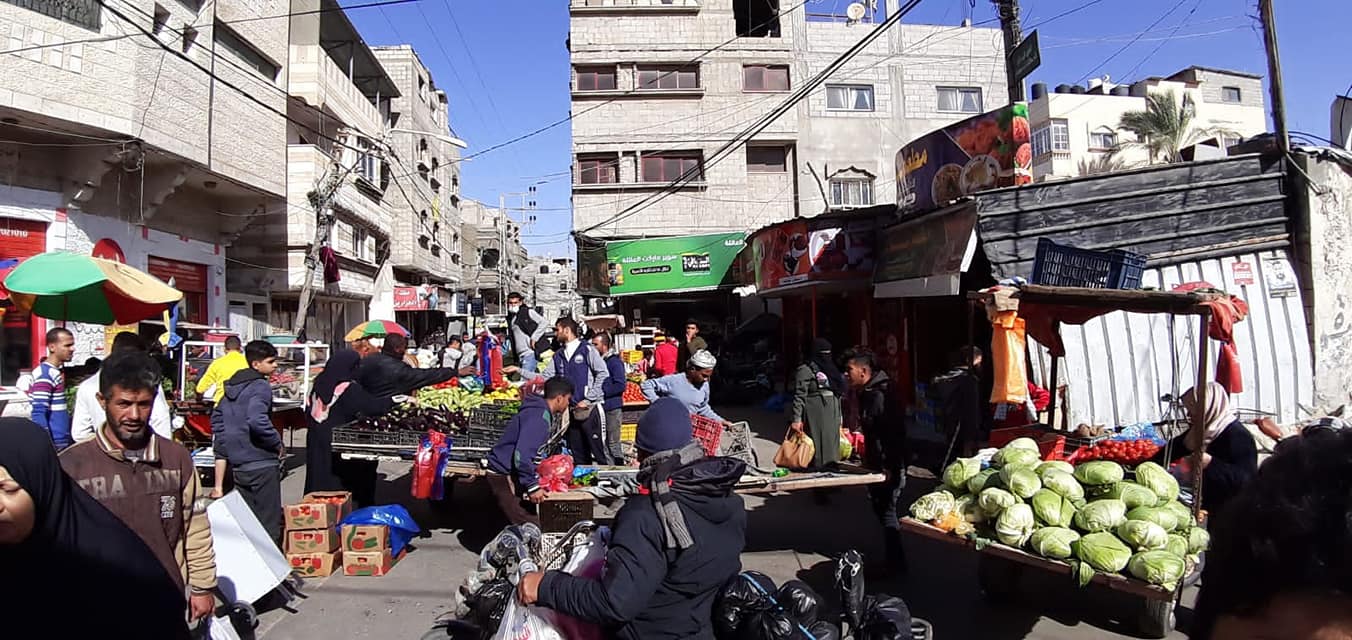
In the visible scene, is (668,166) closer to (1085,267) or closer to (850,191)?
(850,191)

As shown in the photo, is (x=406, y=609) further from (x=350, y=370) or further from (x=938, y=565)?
(x=938, y=565)

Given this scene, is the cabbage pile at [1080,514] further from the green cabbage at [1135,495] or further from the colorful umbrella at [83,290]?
the colorful umbrella at [83,290]

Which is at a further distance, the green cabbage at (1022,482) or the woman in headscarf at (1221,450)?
the woman in headscarf at (1221,450)

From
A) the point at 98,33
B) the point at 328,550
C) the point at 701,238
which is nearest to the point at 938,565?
the point at 328,550

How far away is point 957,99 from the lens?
28.0m

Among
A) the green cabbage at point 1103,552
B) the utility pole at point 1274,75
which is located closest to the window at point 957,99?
the utility pole at point 1274,75

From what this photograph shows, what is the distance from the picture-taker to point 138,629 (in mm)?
2104

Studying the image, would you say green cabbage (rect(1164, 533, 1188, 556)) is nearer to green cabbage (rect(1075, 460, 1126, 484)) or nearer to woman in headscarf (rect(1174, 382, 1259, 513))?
green cabbage (rect(1075, 460, 1126, 484))

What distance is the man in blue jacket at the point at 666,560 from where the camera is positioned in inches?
101

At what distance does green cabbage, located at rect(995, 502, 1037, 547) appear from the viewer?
13.1 ft

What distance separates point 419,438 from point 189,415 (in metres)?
4.25

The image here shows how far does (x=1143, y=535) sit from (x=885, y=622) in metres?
1.46

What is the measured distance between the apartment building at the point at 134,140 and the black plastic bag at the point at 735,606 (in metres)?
11.6

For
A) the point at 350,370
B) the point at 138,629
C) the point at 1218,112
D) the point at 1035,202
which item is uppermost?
the point at 1218,112
